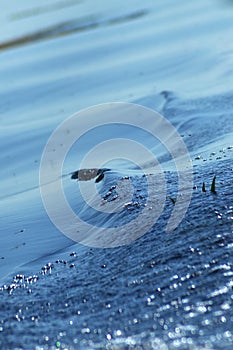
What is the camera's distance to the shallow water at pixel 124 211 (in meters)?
3.54

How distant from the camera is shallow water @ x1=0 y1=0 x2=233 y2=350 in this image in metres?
3.54

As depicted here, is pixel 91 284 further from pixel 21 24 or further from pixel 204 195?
pixel 21 24

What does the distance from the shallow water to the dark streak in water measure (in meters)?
0.40

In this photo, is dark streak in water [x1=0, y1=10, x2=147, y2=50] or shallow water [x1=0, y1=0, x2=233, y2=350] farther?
dark streak in water [x1=0, y1=10, x2=147, y2=50]

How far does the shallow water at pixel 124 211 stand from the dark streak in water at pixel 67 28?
395 mm

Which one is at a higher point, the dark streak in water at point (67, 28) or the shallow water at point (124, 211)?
the dark streak in water at point (67, 28)

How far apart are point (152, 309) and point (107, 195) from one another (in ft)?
5.00

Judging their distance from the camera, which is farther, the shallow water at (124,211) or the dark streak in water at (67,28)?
the dark streak in water at (67,28)

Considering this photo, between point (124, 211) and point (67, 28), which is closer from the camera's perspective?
point (124, 211)

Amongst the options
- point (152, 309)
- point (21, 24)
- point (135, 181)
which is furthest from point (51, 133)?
point (21, 24)

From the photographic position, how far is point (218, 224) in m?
4.14

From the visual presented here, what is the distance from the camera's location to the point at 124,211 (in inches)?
183

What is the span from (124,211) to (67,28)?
7738 mm

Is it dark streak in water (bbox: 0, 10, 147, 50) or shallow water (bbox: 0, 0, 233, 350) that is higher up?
dark streak in water (bbox: 0, 10, 147, 50)
